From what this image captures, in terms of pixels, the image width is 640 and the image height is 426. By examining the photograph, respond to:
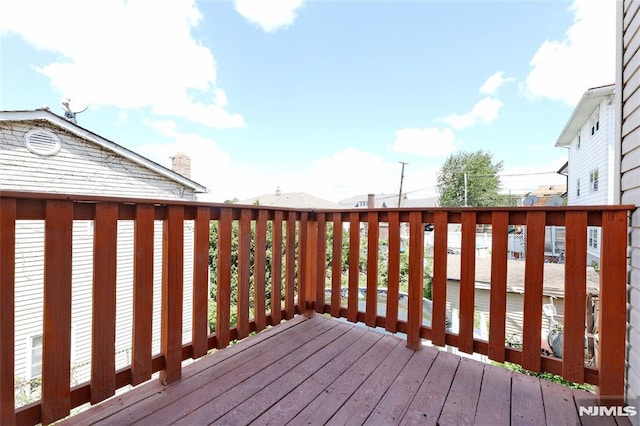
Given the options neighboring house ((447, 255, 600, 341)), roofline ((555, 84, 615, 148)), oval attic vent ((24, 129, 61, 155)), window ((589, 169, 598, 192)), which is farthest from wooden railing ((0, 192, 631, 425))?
window ((589, 169, 598, 192))

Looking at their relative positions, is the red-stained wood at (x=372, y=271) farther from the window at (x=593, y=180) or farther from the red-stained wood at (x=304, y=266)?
the window at (x=593, y=180)

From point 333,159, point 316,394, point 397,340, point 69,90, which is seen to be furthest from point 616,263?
point 333,159

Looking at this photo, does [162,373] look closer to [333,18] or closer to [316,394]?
[316,394]

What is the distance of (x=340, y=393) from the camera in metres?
1.46

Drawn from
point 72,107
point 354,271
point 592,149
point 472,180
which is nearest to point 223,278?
point 354,271

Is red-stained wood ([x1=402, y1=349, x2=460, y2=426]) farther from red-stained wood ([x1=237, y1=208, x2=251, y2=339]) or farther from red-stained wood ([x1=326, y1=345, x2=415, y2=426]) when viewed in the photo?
red-stained wood ([x1=237, y1=208, x2=251, y2=339])

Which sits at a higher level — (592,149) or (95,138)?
(592,149)

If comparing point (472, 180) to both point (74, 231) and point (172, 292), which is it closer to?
point (74, 231)

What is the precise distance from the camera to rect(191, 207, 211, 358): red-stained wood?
5.16ft

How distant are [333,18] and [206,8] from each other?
3.16m

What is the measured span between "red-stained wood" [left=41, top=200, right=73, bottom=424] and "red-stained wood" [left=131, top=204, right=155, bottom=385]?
242 mm

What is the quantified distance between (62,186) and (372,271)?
21.0ft

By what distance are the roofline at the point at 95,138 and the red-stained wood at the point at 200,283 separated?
17.8ft

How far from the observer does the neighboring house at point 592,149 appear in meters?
7.41
